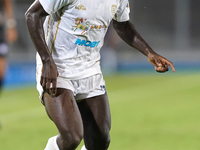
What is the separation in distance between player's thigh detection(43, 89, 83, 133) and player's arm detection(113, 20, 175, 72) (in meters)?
0.88

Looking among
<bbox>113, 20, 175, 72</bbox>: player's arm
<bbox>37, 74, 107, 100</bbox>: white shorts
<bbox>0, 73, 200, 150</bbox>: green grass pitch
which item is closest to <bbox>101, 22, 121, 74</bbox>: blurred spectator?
<bbox>0, 73, 200, 150</bbox>: green grass pitch

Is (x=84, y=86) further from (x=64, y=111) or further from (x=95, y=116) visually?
(x=64, y=111)

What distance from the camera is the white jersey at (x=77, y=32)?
3.94 metres

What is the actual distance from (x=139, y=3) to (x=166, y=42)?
191 centimetres

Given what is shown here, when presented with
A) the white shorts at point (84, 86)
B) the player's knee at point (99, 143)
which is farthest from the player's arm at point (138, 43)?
the player's knee at point (99, 143)

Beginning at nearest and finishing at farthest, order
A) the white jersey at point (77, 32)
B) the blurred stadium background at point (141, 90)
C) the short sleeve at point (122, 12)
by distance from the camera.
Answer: the white jersey at point (77, 32) → the short sleeve at point (122, 12) → the blurred stadium background at point (141, 90)

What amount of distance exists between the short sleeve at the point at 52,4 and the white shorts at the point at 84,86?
629mm

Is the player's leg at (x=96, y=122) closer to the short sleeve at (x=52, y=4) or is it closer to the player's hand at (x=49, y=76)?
the player's hand at (x=49, y=76)

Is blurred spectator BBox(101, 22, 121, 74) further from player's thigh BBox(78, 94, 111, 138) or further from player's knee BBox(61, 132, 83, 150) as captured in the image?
player's knee BBox(61, 132, 83, 150)

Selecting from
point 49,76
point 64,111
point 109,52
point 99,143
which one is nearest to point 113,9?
point 49,76

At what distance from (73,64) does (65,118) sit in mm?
550

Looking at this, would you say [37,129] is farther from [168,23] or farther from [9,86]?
[168,23]

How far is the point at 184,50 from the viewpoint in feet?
55.9

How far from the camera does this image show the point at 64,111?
380cm
